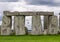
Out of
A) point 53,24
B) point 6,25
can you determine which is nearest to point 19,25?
point 6,25

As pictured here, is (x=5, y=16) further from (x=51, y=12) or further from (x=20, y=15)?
(x=51, y=12)

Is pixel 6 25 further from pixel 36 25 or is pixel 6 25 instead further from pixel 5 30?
pixel 36 25

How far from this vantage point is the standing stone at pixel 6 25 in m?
34.7

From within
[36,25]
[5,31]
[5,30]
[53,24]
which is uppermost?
[53,24]

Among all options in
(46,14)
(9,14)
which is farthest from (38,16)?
(9,14)

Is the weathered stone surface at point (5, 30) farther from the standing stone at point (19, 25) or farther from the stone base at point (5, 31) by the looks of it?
the standing stone at point (19, 25)

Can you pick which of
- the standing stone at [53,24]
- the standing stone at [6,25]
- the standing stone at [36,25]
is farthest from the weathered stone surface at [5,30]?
the standing stone at [53,24]

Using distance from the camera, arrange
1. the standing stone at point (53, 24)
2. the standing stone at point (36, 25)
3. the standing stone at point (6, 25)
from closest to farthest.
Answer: the standing stone at point (36, 25) < the standing stone at point (6, 25) < the standing stone at point (53, 24)

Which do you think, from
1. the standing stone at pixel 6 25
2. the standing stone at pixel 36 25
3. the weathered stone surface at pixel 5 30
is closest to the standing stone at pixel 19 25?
the standing stone at pixel 6 25

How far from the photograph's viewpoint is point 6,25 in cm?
3484

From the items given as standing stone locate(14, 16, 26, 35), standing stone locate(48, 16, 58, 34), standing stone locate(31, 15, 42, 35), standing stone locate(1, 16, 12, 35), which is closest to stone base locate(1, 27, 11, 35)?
standing stone locate(1, 16, 12, 35)

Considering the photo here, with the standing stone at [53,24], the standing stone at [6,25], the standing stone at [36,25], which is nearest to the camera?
the standing stone at [36,25]

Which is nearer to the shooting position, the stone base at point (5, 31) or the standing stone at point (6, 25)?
the standing stone at point (6, 25)

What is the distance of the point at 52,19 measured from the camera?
116ft
